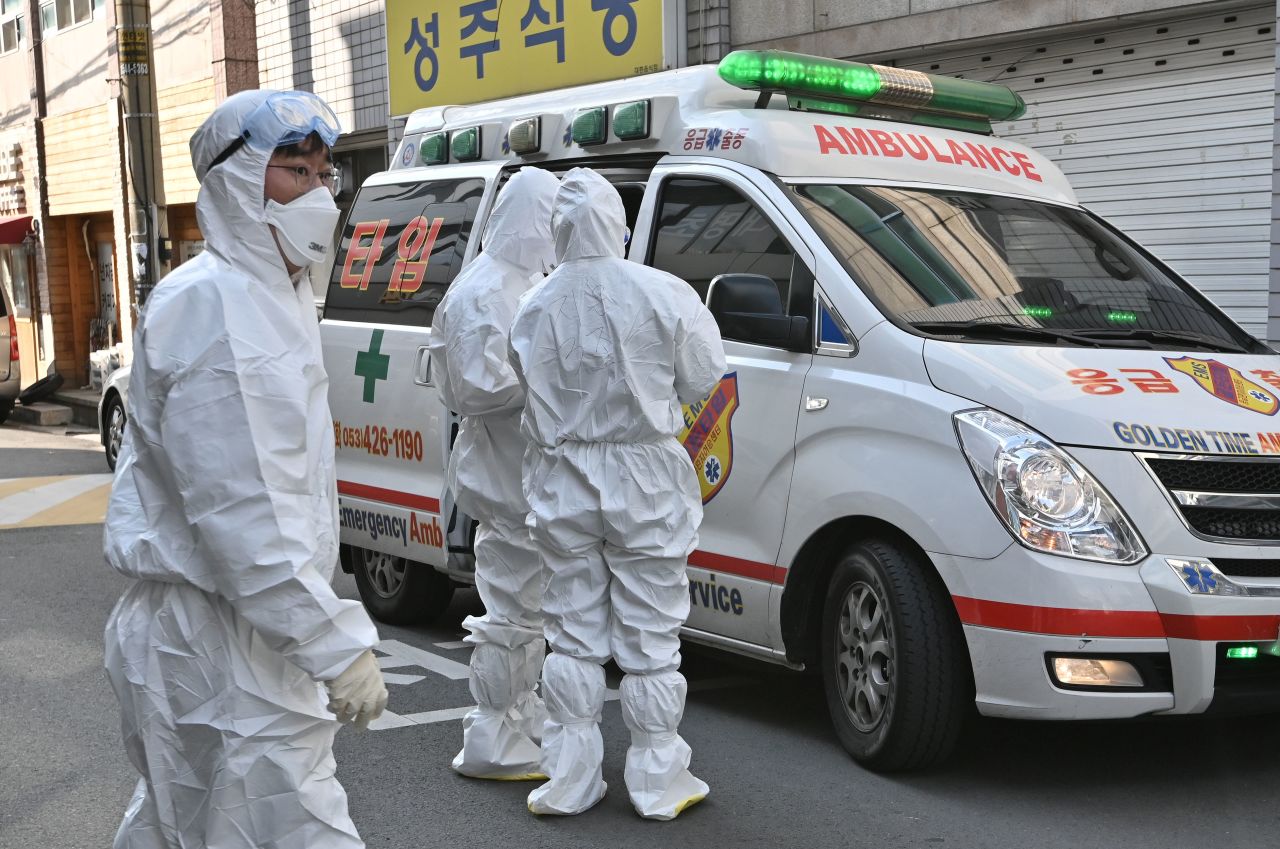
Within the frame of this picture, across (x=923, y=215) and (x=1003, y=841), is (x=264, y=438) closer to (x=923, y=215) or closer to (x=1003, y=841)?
A: (x=1003, y=841)

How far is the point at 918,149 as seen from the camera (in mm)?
5871

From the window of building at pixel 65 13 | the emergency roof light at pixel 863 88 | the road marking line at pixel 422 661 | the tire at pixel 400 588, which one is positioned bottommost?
the road marking line at pixel 422 661

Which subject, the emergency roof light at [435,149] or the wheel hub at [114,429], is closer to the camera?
the emergency roof light at [435,149]

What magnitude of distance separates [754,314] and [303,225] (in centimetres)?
259

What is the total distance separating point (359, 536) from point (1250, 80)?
5.58 meters

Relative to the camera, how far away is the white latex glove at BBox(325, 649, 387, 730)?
259 centimetres

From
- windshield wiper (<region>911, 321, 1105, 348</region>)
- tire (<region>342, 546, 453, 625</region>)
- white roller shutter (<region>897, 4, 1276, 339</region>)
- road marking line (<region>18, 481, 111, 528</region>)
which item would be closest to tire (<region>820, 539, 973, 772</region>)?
windshield wiper (<region>911, 321, 1105, 348</region>)

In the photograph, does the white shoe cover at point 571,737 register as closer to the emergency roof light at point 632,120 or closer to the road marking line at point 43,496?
the emergency roof light at point 632,120

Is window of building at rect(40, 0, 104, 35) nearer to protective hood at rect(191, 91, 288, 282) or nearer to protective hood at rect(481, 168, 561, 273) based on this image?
protective hood at rect(481, 168, 561, 273)

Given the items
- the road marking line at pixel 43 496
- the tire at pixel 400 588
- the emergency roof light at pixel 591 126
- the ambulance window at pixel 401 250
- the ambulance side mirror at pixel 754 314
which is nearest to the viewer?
the ambulance side mirror at pixel 754 314

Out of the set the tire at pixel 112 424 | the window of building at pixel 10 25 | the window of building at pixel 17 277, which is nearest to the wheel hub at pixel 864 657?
the tire at pixel 112 424

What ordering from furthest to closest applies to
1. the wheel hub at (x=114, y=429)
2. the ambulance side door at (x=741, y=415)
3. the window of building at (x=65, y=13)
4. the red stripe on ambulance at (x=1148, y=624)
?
the window of building at (x=65, y=13) < the wheel hub at (x=114, y=429) < the ambulance side door at (x=741, y=415) < the red stripe on ambulance at (x=1148, y=624)

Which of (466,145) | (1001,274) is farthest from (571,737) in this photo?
(466,145)

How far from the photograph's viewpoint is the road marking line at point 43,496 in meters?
10.8
